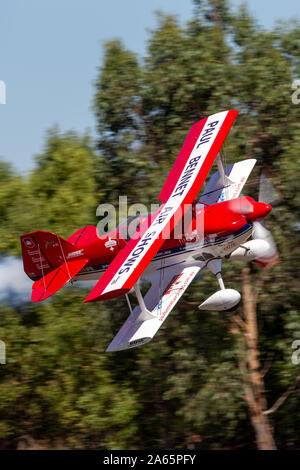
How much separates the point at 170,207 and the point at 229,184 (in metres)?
1.83

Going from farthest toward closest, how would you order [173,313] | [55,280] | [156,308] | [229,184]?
[173,313] → [229,184] → [55,280] → [156,308]

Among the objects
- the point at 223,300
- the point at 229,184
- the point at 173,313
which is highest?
the point at 229,184

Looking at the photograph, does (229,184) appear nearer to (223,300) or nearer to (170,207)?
(170,207)

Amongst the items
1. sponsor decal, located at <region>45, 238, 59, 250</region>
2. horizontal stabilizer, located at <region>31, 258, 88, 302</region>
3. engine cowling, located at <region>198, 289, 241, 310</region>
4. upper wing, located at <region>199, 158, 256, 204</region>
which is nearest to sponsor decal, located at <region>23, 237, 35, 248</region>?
sponsor decal, located at <region>45, 238, 59, 250</region>

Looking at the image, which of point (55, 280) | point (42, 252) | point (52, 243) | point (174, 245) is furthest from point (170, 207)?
point (42, 252)

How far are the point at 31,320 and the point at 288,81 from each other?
24.5 feet

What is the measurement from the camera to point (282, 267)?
1460 centimetres

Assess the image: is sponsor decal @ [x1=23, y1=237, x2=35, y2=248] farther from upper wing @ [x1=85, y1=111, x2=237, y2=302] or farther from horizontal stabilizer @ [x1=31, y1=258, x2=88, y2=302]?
upper wing @ [x1=85, y1=111, x2=237, y2=302]

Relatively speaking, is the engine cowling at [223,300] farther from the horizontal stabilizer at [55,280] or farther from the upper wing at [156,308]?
the horizontal stabilizer at [55,280]

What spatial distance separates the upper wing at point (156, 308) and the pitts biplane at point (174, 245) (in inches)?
0.7

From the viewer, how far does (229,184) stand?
13.8m

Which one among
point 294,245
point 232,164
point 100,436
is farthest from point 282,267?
point 100,436

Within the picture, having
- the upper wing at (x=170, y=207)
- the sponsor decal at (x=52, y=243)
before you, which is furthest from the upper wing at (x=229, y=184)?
the sponsor decal at (x=52, y=243)
